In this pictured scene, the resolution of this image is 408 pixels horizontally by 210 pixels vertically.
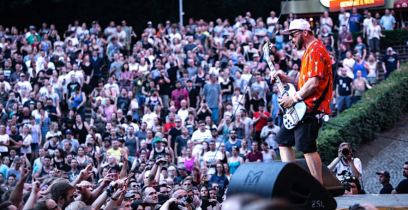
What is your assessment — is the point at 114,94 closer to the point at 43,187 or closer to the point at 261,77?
the point at 261,77

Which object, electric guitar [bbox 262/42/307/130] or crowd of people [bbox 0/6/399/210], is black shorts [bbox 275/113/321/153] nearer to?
electric guitar [bbox 262/42/307/130]

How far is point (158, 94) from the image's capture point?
77.6ft

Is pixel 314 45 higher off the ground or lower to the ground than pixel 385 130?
higher

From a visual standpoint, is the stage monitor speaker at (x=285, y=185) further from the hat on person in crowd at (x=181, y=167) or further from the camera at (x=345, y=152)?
the hat on person in crowd at (x=181, y=167)

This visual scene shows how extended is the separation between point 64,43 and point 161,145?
910 cm

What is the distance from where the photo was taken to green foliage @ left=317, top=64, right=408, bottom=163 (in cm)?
1961

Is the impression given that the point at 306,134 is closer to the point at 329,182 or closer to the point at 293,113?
the point at 293,113

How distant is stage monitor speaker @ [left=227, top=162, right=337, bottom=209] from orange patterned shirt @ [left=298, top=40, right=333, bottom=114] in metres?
2.30

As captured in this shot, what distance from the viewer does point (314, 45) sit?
943 cm

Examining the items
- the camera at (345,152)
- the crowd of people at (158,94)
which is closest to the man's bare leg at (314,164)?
the camera at (345,152)

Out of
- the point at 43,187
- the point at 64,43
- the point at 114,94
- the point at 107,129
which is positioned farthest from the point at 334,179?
the point at 64,43

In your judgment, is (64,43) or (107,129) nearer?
(107,129)

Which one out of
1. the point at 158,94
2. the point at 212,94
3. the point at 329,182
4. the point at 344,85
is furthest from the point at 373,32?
the point at 329,182

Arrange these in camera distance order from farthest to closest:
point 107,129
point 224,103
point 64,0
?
point 64,0, point 224,103, point 107,129
